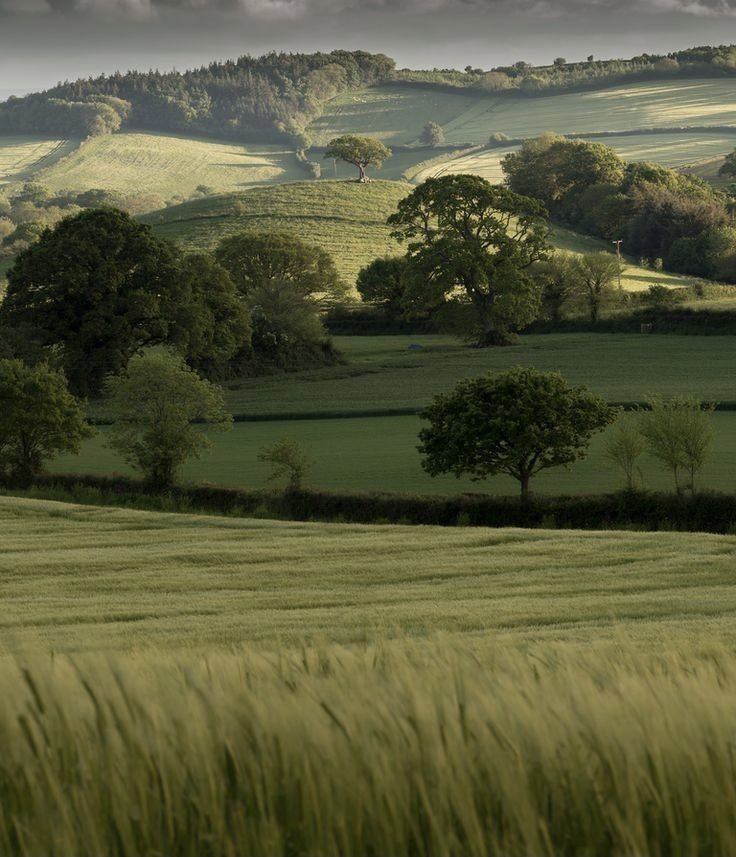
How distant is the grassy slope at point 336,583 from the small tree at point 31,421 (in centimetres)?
1500

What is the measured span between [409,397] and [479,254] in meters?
24.5

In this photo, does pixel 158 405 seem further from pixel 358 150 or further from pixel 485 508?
pixel 358 150

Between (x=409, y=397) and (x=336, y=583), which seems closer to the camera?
(x=336, y=583)

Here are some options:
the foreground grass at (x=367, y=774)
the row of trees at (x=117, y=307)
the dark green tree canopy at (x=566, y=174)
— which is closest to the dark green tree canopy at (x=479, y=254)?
the row of trees at (x=117, y=307)

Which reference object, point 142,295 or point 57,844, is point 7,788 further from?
point 142,295

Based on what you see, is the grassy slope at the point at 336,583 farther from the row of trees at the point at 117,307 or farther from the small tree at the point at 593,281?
the small tree at the point at 593,281

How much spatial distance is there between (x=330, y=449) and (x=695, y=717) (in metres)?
48.3

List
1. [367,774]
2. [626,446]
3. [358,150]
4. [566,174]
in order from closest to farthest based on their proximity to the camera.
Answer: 1. [367,774]
2. [626,446]
3. [566,174]
4. [358,150]

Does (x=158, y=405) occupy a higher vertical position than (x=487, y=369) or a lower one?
higher

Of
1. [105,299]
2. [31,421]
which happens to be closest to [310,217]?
[105,299]

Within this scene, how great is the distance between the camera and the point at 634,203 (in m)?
156

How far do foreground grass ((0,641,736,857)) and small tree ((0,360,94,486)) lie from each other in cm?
3982

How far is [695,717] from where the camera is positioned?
4145mm

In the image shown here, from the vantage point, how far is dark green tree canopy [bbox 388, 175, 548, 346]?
87.4m
